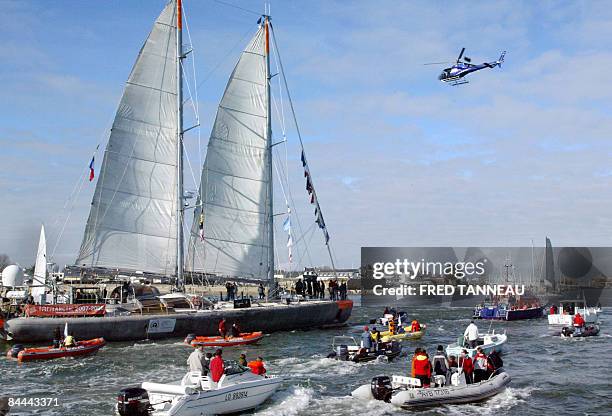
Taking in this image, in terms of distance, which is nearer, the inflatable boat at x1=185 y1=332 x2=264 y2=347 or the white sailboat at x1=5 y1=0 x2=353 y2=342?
the inflatable boat at x1=185 y1=332 x2=264 y2=347

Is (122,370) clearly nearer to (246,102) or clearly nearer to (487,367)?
(487,367)

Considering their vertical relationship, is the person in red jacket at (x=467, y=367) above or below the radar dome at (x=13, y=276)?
below

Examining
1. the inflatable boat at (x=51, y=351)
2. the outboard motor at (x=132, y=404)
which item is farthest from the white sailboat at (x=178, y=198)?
the outboard motor at (x=132, y=404)

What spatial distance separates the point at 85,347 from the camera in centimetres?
3422

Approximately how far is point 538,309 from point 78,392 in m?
50.5

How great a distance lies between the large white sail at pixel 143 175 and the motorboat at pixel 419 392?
25641mm

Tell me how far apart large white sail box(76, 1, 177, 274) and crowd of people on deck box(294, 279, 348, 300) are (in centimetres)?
1113

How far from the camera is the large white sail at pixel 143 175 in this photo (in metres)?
44.0

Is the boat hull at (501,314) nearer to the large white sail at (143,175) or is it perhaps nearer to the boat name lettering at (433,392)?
the large white sail at (143,175)

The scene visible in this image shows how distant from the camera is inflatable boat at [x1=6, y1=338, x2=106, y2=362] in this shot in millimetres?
32562

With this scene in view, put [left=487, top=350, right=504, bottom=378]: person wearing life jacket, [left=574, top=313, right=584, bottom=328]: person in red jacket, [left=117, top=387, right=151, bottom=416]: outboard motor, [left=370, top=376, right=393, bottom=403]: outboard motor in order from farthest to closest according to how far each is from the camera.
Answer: [left=574, top=313, right=584, bottom=328]: person in red jacket, [left=487, top=350, right=504, bottom=378]: person wearing life jacket, [left=370, top=376, right=393, bottom=403]: outboard motor, [left=117, top=387, right=151, bottom=416]: outboard motor

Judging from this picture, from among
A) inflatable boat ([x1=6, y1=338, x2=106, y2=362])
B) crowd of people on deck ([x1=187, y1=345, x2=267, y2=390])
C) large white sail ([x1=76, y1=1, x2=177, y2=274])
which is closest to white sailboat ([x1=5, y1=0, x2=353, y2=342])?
large white sail ([x1=76, y1=1, x2=177, y2=274])

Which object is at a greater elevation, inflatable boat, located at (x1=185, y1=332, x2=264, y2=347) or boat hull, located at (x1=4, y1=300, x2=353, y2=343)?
boat hull, located at (x1=4, y1=300, x2=353, y2=343)

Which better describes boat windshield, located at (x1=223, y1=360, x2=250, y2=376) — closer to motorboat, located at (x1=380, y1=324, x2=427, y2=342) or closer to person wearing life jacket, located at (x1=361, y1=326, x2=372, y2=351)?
person wearing life jacket, located at (x1=361, y1=326, x2=372, y2=351)
